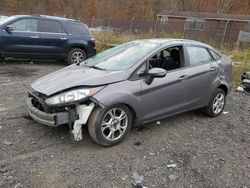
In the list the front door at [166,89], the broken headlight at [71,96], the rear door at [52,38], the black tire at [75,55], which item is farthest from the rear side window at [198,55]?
the rear door at [52,38]

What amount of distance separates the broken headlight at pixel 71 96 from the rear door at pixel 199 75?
192 centimetres

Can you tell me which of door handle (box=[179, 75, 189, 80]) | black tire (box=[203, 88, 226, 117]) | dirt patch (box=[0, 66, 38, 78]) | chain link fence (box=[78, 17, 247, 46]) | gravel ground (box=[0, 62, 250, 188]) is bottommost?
chain link fence (box=[78, 17, 247, 46])

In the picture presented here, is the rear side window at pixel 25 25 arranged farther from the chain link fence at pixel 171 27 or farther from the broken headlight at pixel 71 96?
the chain link fence at pixel 171 27

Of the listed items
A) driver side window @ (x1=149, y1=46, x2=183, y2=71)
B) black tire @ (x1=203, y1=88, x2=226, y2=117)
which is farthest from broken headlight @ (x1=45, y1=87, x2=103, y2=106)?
black tire @ (x1=203, y1=88, x2=226, y2=117)

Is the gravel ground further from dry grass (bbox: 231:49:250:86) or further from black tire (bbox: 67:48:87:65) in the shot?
black tire (bbox: 67:48:87:65)

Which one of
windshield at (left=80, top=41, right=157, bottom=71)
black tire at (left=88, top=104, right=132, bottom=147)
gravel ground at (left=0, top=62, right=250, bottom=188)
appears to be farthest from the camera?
windshield at (left=80, top=41, right=157, bottom=71)

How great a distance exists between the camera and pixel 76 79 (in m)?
4.29

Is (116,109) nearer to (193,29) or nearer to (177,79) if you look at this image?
(177,79)

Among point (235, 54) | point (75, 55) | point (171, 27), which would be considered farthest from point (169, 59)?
point (171, 27)

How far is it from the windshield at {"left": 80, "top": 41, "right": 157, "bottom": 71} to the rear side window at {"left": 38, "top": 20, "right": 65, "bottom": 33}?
5.47m

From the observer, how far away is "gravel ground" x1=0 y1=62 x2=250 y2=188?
3.60 m

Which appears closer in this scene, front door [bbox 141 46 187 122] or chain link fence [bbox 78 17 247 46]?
front door [bbox 141 46 187 122]

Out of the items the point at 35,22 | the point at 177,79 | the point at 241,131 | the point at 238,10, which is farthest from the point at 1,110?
the point at 238,10

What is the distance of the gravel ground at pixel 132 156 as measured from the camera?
3602mm
